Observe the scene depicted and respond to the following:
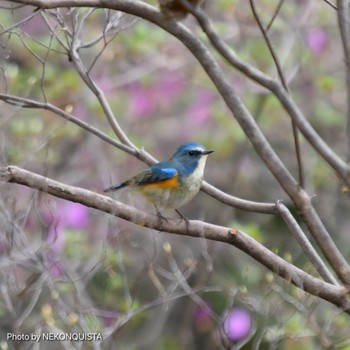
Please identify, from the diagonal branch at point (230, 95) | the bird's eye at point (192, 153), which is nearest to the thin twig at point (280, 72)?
the diagonal branch at point (230, 95)

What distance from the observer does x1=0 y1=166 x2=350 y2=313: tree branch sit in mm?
3133

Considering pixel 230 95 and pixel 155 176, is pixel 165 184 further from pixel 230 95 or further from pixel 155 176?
pixel 230 95

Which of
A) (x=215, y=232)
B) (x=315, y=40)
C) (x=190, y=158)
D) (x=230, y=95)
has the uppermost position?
(x=315, y=40)

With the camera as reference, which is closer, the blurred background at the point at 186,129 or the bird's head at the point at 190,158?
the bird's head at the point at 190,158

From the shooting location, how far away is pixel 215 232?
3.30 meters

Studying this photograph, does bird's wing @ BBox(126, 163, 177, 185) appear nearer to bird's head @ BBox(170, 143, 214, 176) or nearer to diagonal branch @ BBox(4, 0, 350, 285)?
bird's head @ BBox(170, 143, 214, 176)

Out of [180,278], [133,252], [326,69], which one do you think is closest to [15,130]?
[180,278]

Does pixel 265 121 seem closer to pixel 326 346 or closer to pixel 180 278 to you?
pixel 180 278

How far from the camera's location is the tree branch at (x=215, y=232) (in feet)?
10.3

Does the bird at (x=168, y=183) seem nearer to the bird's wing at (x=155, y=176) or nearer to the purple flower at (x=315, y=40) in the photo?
the bird's wing at (x=155, y=176)

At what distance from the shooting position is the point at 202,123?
25.1ft

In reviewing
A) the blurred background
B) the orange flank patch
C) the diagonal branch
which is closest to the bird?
the orange flank patch

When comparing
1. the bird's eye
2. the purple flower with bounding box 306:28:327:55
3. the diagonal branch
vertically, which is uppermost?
the purple flower with bounding box 306:28:327:55

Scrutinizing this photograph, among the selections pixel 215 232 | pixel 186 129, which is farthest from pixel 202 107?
pixel 215 232
